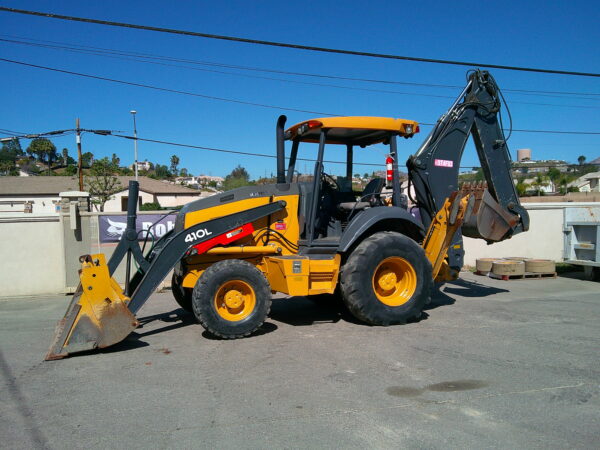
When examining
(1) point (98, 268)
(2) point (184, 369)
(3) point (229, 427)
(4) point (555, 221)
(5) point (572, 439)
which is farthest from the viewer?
(4) point (555, 221)

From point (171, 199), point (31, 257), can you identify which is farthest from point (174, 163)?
point (31, 257)

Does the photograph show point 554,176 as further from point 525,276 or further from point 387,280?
point 387,280

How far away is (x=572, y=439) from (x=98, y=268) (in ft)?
16.8

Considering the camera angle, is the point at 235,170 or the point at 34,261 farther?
the point at 235,170

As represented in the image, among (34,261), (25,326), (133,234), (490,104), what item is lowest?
(25,326)

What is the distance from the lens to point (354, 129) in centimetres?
744

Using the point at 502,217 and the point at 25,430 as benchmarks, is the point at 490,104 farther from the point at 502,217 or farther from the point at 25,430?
the point at 25,430

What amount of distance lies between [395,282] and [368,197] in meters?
1.40

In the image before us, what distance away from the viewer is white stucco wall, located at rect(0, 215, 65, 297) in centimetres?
1122

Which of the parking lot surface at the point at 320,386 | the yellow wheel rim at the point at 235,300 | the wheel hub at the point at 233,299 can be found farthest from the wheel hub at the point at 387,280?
the wheel hub at the point at 233,299

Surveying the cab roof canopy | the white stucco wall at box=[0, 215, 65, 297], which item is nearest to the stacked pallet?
the cab roof canopy

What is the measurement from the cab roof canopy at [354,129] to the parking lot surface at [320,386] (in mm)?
2895

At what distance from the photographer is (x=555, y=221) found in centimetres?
1427

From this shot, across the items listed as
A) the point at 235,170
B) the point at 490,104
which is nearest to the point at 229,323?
the point at 490,104
